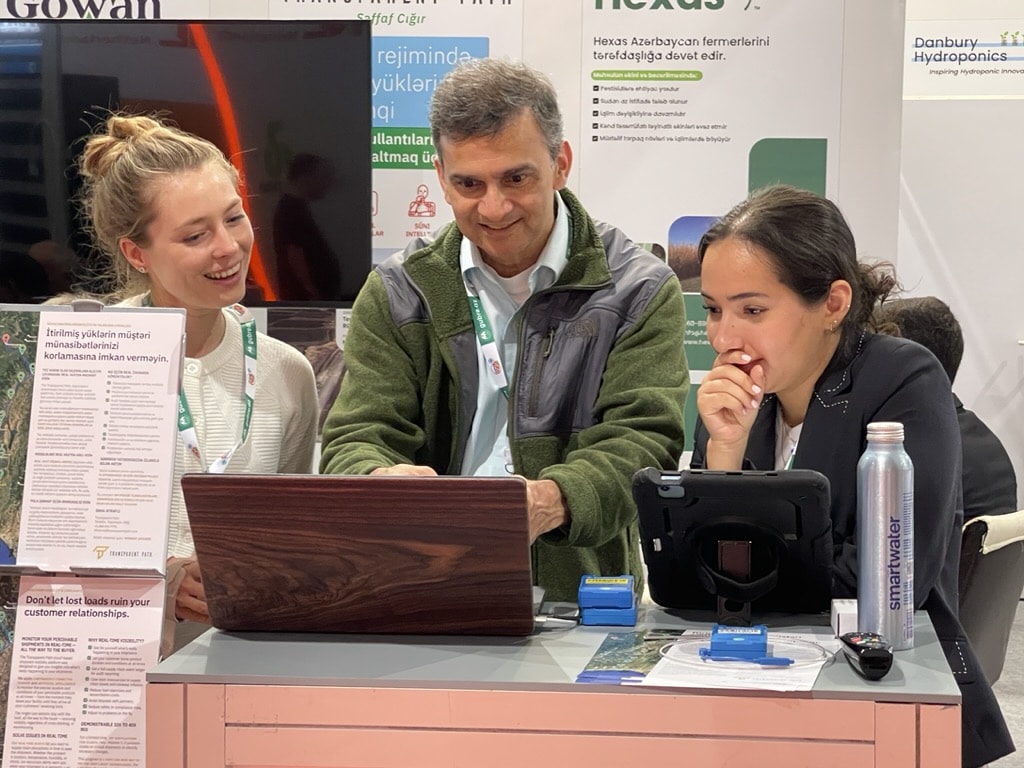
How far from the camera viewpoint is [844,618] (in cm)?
181

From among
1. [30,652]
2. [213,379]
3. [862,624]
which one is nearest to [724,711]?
[862,624]

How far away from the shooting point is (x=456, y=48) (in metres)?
3.79

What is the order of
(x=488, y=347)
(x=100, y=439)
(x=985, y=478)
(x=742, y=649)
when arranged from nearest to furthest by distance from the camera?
1. (x=742, y=649)
2. (x=100, y=439)
3. (x=488, y=347)
4. (x=985, y=478)

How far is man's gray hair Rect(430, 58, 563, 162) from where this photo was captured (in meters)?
2.33

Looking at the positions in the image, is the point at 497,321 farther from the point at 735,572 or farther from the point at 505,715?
the point at 505,715

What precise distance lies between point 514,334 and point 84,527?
86 cm

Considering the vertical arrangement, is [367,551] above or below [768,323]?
below

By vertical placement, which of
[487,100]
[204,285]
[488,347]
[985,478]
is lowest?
[985,478]

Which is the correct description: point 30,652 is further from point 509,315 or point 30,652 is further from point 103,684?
point 509,315

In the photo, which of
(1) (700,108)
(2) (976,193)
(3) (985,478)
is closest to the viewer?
(3) (985,478)

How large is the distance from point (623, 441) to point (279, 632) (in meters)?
0.68

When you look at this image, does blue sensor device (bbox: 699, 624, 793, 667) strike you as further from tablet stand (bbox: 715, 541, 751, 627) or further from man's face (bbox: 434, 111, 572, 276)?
man's face (bbox: 434, 111, 572, 276)

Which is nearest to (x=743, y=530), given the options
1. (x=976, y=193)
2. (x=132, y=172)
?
(x=132, y=172)

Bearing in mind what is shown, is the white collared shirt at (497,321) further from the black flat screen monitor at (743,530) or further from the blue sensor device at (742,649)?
the blue sensor device at (742,649)
